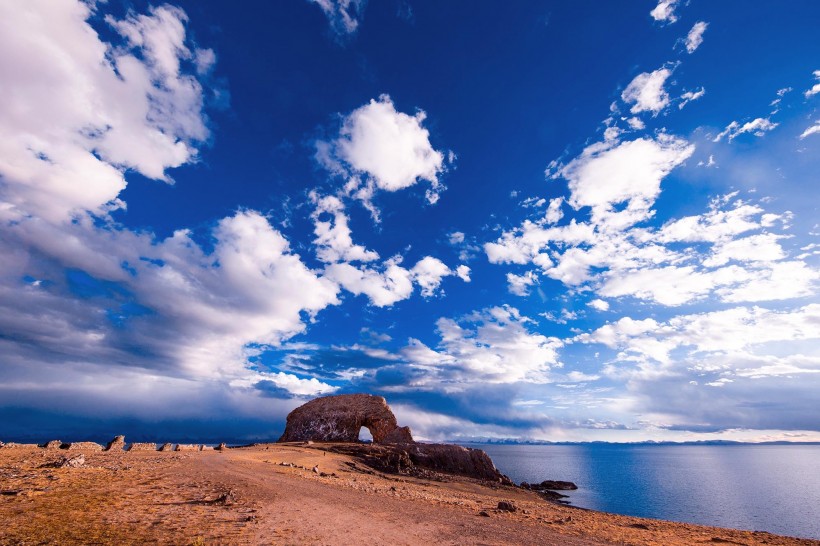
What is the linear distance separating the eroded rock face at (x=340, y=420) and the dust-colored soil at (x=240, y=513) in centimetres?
3698

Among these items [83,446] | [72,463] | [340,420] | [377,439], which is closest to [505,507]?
[72,463]

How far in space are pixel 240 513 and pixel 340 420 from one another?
52.5m

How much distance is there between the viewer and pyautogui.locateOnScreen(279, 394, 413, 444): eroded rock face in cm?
6469

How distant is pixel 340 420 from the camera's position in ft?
216

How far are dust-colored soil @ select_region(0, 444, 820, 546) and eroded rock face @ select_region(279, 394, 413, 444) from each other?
37.0 metres

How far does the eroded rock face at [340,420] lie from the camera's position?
6469 cm

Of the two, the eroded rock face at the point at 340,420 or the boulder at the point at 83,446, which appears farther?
the eroded rock face at the point at 340,420

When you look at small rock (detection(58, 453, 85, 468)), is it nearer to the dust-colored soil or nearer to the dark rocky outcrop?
the dust-colored soil

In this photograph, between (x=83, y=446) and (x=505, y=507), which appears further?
(x=83, y=446)

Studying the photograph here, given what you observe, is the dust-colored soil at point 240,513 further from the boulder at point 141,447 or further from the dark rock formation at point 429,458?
the dark rock formation at point 429,458

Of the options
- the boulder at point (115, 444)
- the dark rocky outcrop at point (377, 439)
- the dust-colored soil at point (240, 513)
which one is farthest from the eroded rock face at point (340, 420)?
the dust-colored soil at point (240, 513)

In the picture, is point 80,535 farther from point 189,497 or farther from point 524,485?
point 524,485

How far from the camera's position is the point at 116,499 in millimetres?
16188

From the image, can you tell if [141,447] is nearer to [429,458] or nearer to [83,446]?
[83,446]
